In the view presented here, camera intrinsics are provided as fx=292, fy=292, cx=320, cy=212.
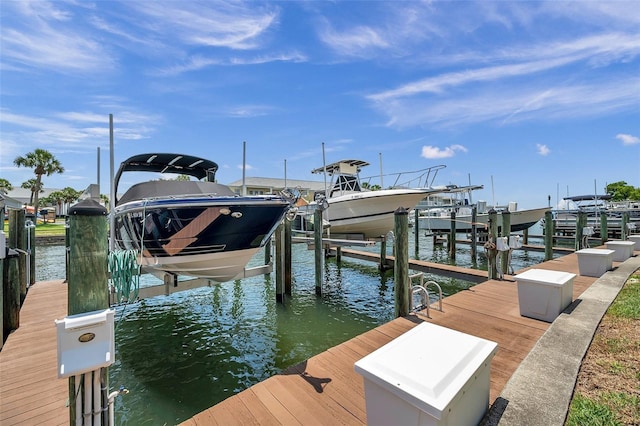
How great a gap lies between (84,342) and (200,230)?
11.8 feet

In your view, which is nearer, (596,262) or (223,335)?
(223,335)

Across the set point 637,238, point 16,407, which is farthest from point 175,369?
point 637,238

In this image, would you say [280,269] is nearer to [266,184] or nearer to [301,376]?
[301,376]

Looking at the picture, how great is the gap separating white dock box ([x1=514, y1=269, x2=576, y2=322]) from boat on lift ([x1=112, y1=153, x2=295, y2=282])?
4548 mm

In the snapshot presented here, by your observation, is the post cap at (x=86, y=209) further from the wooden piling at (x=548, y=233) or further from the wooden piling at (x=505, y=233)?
the wooden piling at (x=548, y=233)

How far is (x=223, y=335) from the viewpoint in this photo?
6566mm

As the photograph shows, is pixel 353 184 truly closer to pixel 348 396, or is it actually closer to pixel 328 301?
pixel 328 301

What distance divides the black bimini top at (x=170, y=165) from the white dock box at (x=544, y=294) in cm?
746

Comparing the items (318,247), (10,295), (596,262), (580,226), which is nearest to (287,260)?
(318,247)

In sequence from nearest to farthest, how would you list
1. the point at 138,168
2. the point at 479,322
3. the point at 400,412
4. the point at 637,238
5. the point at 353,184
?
1. the point at 400,412
2. the point at 479,322
3. the point at 138,168
4. the point at 637,238
5. the point at 353,184

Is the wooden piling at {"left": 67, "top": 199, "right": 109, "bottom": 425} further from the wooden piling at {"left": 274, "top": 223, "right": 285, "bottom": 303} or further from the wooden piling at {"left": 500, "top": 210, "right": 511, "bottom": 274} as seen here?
the wooden piling at {"left": 500, "top": 210, "right": 511, "bottom": 274}

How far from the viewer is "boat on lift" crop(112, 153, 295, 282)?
5.31m

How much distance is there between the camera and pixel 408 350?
2.20 m

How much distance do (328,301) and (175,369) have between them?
4735 mm
